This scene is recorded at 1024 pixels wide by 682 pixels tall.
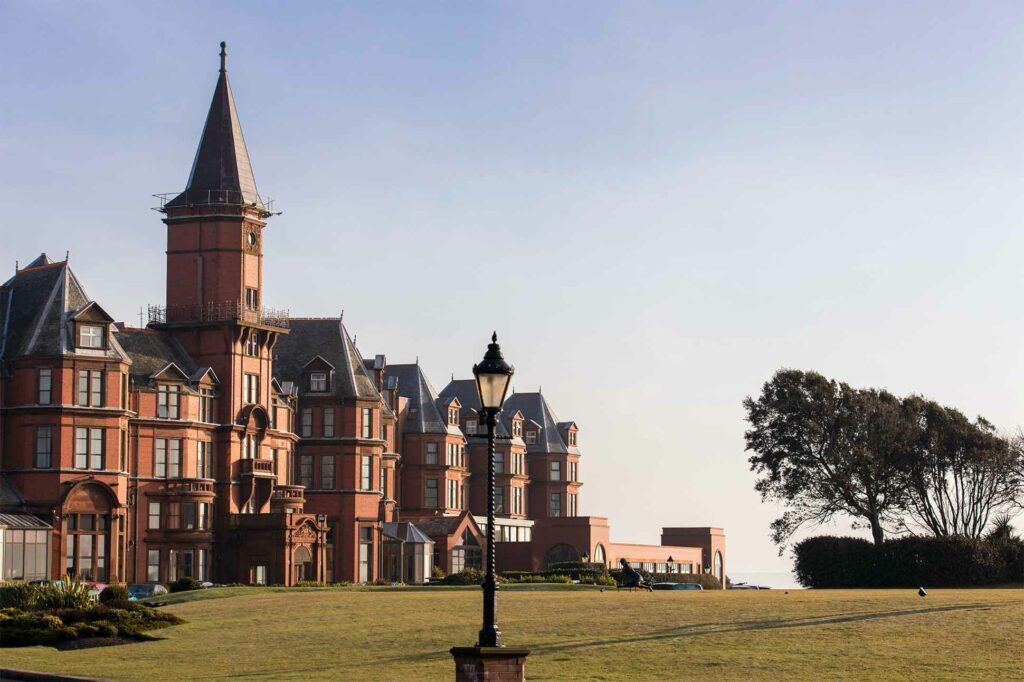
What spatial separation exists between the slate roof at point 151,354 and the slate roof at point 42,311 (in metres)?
3.54

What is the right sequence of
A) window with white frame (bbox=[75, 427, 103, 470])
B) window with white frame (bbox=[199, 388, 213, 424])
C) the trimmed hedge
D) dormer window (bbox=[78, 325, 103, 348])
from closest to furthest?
the trimmed hedge → window with white frame (bbox=[75, 427, 103, 470]) → dormer window (bbox=[78, 325, 103, 348]) → window with white frame (bbox=[199, 388, 213, 424])

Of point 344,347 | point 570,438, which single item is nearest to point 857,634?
point 344,347

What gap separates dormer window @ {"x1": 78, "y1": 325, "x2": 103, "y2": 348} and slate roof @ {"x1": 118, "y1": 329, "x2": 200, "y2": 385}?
4411 millimetres

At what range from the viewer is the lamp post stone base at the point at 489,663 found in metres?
24.7

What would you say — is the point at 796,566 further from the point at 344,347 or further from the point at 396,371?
the point at 396,371

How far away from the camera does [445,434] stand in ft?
397

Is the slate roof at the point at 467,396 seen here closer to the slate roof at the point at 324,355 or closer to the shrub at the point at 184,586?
the slate roof at the point at 324,355

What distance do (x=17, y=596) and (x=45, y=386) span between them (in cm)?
2830

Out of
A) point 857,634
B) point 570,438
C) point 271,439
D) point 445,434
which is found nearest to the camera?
point 857,634

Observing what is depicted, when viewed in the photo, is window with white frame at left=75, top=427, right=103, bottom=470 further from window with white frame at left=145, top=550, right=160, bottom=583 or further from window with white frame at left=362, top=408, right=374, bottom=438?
window with white frame at left=362, top=408, right=374, bottom=438

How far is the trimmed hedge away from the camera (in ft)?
251

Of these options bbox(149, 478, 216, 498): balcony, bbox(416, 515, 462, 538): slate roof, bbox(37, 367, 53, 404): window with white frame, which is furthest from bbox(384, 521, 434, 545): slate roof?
bbox(37, 367, 53, 404): window with white frame

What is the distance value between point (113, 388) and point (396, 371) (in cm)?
3987

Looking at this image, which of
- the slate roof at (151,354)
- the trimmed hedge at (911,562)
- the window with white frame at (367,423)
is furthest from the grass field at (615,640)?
the window with white frame at (367,423)
